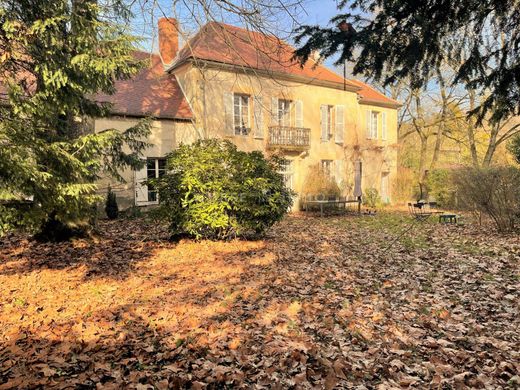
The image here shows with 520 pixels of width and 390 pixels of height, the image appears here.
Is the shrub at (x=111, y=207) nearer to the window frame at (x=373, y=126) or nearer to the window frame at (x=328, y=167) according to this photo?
the window frame at (x=328, y=167)

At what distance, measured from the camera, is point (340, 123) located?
2073 centimetres

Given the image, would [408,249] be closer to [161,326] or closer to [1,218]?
[161,326]

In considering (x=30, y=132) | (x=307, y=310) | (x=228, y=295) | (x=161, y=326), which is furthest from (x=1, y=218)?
(x=307, y=310)

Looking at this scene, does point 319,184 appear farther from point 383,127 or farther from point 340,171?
point 383,127

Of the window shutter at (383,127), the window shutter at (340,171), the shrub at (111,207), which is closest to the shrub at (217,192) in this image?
the shrub at (111,207)

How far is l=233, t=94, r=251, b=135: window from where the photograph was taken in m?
17.1

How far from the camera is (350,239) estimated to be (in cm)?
1034

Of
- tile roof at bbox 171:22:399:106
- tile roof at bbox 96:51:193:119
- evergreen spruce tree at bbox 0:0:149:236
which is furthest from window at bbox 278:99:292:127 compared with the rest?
evergreen spruce tree at bbox 0:0:149:236

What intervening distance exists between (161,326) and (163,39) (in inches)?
652

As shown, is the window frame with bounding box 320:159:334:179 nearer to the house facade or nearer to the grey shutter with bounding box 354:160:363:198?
the house facade

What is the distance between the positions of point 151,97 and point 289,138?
6666mm

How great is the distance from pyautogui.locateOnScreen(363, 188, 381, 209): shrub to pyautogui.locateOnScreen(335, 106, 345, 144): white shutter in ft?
11.4

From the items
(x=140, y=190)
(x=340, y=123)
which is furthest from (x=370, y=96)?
(x=140, y=190)

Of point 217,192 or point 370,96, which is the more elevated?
point 370,96
